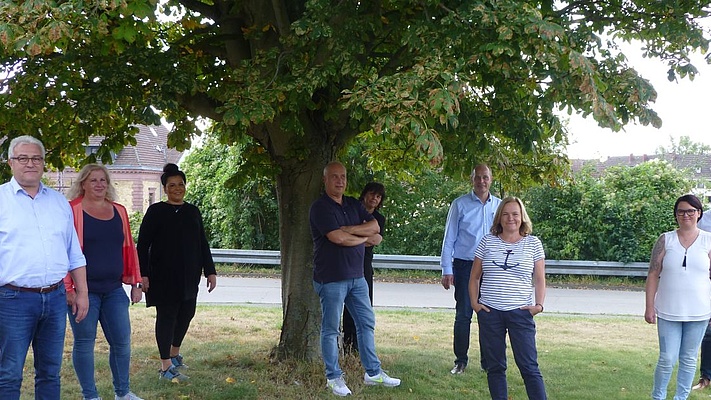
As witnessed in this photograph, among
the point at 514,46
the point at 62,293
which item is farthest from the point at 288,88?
the point at 62,293

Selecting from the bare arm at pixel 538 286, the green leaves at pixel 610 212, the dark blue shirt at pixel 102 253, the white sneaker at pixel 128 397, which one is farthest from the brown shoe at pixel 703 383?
the green leaves at pixel 610 212

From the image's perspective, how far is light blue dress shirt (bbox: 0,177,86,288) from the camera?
4266mm

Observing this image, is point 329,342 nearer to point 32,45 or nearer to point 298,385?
point 298,385

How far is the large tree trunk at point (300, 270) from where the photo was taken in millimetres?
6883

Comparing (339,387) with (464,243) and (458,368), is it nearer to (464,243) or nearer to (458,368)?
(458,368)

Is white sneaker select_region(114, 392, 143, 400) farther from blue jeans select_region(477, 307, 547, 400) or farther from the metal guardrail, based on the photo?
the metal guardrail

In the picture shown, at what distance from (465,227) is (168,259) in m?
2.91

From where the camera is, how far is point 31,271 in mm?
4312

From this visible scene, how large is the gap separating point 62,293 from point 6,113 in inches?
98.2

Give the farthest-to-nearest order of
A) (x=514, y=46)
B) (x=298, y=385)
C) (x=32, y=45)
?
1. (x=298, y=385)
2. (x=514, y=46)
3. (x=32, y=45)

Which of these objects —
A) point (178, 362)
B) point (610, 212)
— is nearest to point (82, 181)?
point (178, 362)

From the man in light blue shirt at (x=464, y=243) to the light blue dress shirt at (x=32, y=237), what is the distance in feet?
12.4

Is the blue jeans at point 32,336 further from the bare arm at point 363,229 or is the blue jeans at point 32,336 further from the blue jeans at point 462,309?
the blue jeans at point 462,309

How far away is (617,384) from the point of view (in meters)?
6.90
